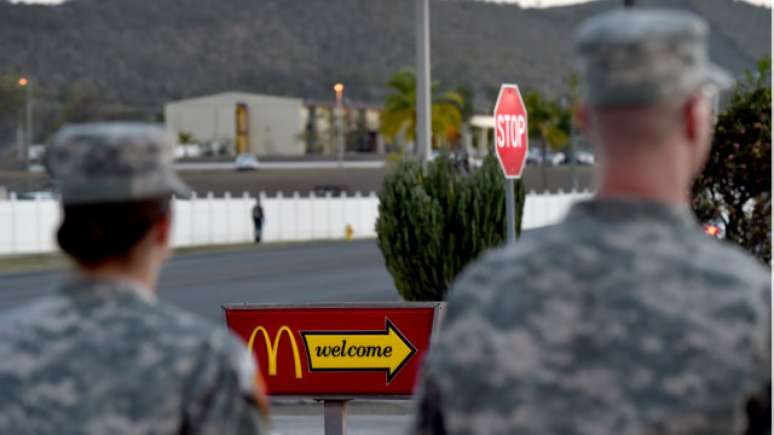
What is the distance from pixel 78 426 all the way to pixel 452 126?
323ft

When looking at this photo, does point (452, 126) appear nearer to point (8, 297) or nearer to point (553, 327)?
point (8, 297)

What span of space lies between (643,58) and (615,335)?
1.85ft

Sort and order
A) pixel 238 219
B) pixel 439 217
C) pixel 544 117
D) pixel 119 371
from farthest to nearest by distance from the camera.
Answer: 1. pixel 544 117
2. pixel 238 219
3. pixel 439 217
4. pixel 119 371

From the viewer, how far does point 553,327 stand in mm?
3260

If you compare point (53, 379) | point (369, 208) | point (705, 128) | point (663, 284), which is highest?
point (705, 128)

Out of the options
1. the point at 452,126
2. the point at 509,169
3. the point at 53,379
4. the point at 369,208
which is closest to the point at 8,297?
the point at 509,169

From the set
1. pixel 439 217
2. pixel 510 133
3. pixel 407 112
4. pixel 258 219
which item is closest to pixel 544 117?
pixel 407 112

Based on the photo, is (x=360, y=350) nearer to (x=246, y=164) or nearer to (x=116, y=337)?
(x=116, y=337)

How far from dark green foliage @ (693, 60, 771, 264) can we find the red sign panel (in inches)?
505

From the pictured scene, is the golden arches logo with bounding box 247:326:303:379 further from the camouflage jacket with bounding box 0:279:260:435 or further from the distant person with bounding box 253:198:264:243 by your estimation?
the distant person with bounding box 253:198:264:243

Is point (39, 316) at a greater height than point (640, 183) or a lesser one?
lesser

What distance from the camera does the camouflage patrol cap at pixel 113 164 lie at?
3543 mm

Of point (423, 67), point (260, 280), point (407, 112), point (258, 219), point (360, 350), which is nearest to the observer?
point (360, 350)

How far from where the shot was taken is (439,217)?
23.6 m
